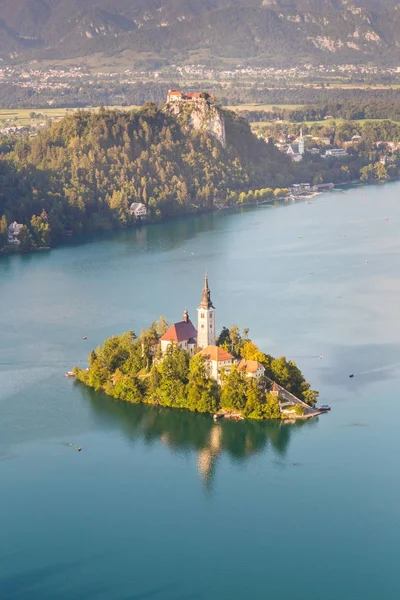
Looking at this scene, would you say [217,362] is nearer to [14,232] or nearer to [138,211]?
[14,232]

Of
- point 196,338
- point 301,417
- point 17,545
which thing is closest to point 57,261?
point 196,338

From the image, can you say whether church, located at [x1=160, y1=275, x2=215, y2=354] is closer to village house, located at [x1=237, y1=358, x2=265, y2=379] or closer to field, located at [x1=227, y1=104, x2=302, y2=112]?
village house, located at [x1=237, y1=358, x2=265, y2=379]

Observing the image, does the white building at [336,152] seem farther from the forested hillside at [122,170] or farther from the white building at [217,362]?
the white building at [217,362]

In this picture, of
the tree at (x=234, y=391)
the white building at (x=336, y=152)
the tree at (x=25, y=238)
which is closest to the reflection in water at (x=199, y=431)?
the tree at (x=234, y=391)

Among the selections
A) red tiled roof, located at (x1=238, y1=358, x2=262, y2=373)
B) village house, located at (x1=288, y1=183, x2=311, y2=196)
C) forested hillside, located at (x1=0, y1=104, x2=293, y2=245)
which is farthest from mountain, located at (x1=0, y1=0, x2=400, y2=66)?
red tiled roof, located at (x1=238, y1=358, x2=262, y2=373)

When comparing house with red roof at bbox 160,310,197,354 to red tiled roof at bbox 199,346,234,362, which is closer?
red tiled roof at bbox 199,346,234,362

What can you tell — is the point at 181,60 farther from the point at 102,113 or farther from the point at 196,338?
the point at 196,338
